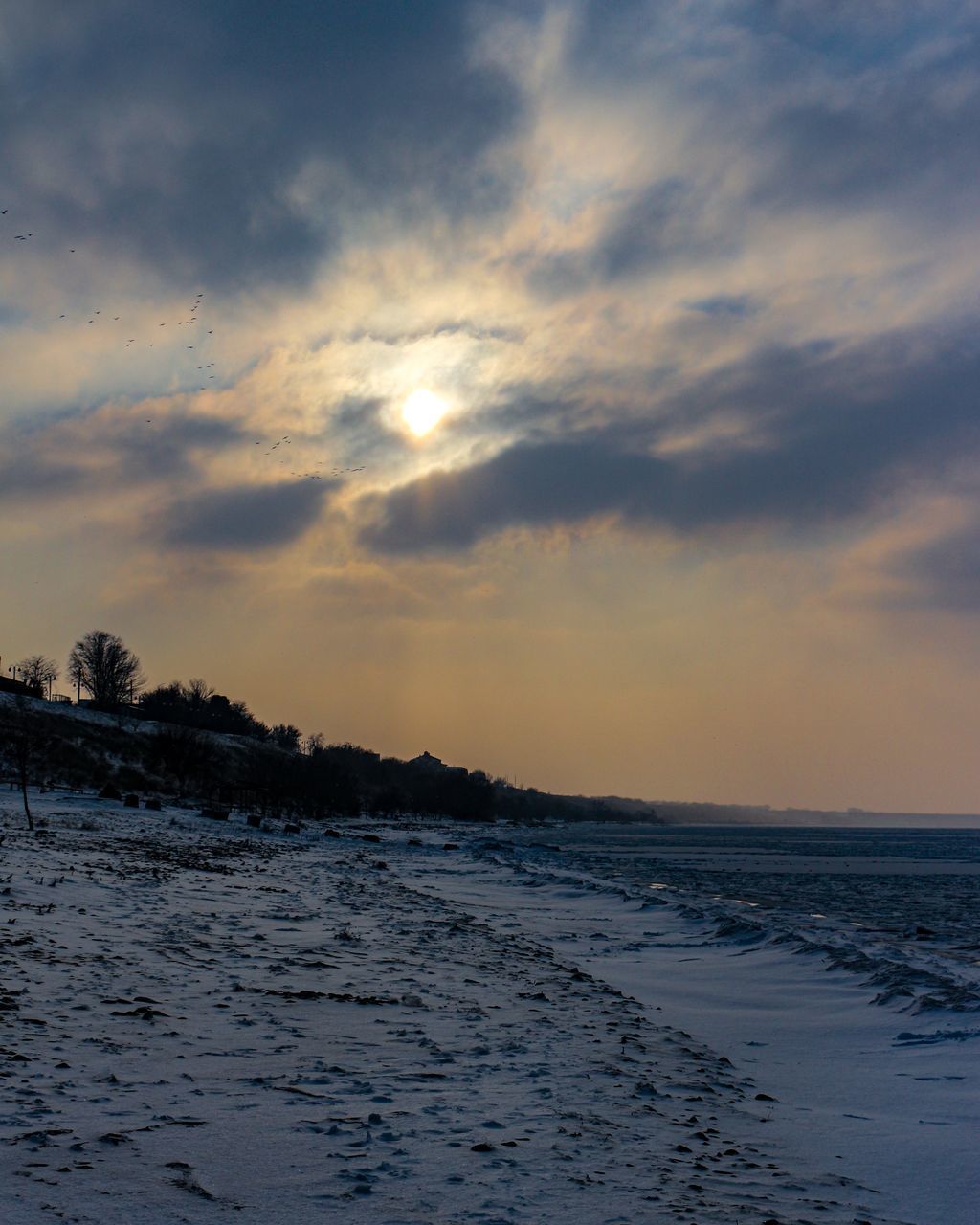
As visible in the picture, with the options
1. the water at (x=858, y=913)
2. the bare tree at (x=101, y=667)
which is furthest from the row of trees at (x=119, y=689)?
the water at (x=858, y=913)

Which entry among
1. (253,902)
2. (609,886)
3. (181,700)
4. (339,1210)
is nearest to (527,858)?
(609,886)

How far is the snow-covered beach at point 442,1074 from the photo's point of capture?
6773 mm

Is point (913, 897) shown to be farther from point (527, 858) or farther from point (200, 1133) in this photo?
point (200, 1133)

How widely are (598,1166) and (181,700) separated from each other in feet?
568

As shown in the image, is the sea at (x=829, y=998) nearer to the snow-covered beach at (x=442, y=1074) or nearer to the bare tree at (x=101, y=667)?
the snow-covered beach at (x=442, y=1074)

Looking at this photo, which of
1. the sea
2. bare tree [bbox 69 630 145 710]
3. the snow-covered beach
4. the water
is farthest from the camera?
bare tree [bbox 69 630 145 710]

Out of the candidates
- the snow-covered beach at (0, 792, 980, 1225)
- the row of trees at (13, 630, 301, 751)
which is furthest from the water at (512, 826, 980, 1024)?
the row of trees at (13, 630, 301, 751)

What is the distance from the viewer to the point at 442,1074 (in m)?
9.84

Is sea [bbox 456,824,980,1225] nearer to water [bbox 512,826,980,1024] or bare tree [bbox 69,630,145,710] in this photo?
water [bbox 512,826,980,1024]

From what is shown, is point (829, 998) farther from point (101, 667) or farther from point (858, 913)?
point (101, 667)

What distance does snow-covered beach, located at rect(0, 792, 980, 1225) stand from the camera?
6.77m

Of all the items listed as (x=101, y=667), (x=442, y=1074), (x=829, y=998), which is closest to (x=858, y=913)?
(x=829, y=998)

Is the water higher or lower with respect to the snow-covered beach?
lower

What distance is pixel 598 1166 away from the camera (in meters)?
7.45
